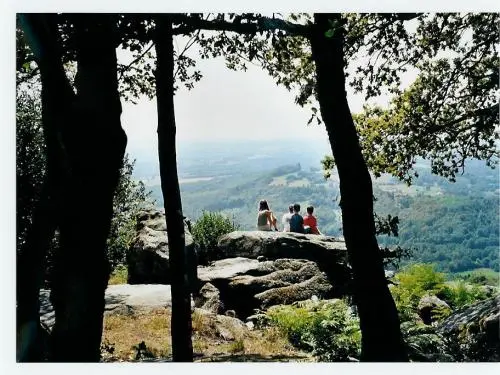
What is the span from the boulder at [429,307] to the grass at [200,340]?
2.67 m

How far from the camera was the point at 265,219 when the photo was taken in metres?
13.2

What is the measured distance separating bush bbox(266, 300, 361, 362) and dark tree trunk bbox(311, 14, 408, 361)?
2.88ft

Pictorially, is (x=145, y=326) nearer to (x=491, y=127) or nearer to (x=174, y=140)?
(x=174, y=140)

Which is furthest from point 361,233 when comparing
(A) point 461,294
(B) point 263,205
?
(B) point 263,205

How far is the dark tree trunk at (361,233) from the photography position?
627cm

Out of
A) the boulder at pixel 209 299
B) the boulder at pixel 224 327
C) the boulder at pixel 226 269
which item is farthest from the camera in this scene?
the boulder at pixel 226 269

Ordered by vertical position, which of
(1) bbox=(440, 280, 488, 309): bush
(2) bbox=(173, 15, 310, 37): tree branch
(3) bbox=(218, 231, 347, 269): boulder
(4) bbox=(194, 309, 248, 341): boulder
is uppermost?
(2) bbox=(173, 15, 310, 37): tree branch

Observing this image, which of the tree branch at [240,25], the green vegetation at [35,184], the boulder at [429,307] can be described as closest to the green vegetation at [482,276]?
the boulder at [429,307]

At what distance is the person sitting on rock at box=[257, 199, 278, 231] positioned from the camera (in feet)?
43.1

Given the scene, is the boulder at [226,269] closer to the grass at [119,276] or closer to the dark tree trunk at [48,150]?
the grass at [119,276]

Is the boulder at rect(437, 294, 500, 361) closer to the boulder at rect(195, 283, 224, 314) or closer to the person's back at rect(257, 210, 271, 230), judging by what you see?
the boulder at rect(195, 283, 224, 314)

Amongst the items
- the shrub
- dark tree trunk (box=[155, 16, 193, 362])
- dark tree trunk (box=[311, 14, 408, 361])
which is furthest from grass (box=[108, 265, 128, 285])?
dark tree trunk (box=[311, 14, 408, 361])

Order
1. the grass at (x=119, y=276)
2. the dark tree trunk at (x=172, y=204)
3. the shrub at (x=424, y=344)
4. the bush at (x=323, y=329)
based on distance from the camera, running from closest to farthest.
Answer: the dark tree trunk at (x=172, y=204) < the shrub at (x=424, y=344) < the bush at (x=323, y=329) < the grass at (x=119, y=276)
